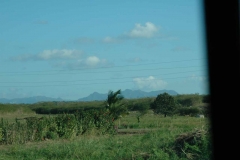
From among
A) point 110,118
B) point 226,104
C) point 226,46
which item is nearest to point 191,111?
point 110,118

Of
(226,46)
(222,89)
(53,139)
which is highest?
(226,46)

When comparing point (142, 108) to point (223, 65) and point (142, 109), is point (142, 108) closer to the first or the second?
point (142, 109)

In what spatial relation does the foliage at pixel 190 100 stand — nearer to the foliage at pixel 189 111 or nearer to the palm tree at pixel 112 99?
the foliage at pixel 189 111

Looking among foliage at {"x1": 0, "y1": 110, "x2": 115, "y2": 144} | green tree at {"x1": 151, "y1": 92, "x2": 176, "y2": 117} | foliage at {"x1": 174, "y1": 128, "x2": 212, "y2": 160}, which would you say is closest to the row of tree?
green tree at {"x1": 151, "y1": 92, "x2": 176, "y2": 117}

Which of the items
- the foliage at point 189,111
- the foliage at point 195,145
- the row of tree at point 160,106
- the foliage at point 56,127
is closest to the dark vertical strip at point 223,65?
the foliage at point 195,145

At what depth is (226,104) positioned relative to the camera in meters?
19.2

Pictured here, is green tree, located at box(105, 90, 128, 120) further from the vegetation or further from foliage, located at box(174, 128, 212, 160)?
foliage, located at box(174, 128, 212, 160)

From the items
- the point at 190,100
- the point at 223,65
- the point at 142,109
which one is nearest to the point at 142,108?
the point at 142,109

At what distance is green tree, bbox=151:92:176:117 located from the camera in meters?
55.2

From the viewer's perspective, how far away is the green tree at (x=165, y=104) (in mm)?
55219

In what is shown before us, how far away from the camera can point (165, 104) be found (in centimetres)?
5650

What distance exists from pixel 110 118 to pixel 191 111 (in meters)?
26.4

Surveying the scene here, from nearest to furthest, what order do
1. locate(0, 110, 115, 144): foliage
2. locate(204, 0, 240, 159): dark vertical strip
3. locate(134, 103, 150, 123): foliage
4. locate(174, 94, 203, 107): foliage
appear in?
locate(204, 0, 240, 159): dark vertical strip < locate(0, 110, 115, 144): foliage < locate(134, 103, 150, 123): foliage < locate(174, 94, 203, 107): foliage

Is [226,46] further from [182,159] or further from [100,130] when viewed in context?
[100,130]
